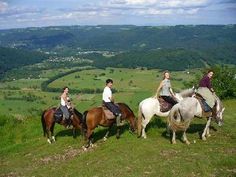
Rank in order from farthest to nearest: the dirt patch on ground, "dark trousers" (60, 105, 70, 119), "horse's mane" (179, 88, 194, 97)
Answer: "dark trousers" (60, 105, 70, 119)
"horse's mane" (179, 88, 194, 97)
the dirt patch on ground

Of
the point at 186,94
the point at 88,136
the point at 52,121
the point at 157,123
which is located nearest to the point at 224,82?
the point at 157,123

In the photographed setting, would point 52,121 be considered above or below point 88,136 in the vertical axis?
above

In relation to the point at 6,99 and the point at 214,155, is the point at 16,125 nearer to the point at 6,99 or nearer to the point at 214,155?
the point at 214,155

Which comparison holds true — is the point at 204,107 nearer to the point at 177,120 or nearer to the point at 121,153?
the point at 177,120

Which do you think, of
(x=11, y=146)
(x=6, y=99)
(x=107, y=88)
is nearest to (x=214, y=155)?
(x=107, y=88)

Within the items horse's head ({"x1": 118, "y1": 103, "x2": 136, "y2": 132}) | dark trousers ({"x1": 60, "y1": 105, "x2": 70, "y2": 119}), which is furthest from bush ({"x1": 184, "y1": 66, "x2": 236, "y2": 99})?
dark trousers ({"x1": 60, "y1": 105, "x2": 70, "y2": 119})

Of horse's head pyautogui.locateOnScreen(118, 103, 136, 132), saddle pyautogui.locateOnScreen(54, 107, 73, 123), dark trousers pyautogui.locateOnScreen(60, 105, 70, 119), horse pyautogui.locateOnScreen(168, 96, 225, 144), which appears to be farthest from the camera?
saddle pyautogui.locateOnScreen(54, 107, 73, 123)

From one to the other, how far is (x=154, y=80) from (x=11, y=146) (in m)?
125

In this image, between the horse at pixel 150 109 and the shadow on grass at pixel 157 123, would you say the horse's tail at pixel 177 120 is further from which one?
the shadow on grass at pixel 157 123

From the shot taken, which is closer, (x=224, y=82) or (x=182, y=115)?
(x=182, y=115)

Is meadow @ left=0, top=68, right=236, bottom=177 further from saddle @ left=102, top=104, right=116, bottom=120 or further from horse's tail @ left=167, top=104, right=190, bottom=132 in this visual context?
saddle @ left=102, top=104, right=116, bottom=120

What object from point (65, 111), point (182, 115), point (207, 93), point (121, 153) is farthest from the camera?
point (65, 111)

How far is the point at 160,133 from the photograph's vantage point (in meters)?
21.0

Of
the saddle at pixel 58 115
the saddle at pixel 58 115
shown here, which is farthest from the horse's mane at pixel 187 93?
the saddle at pixel 58 115
